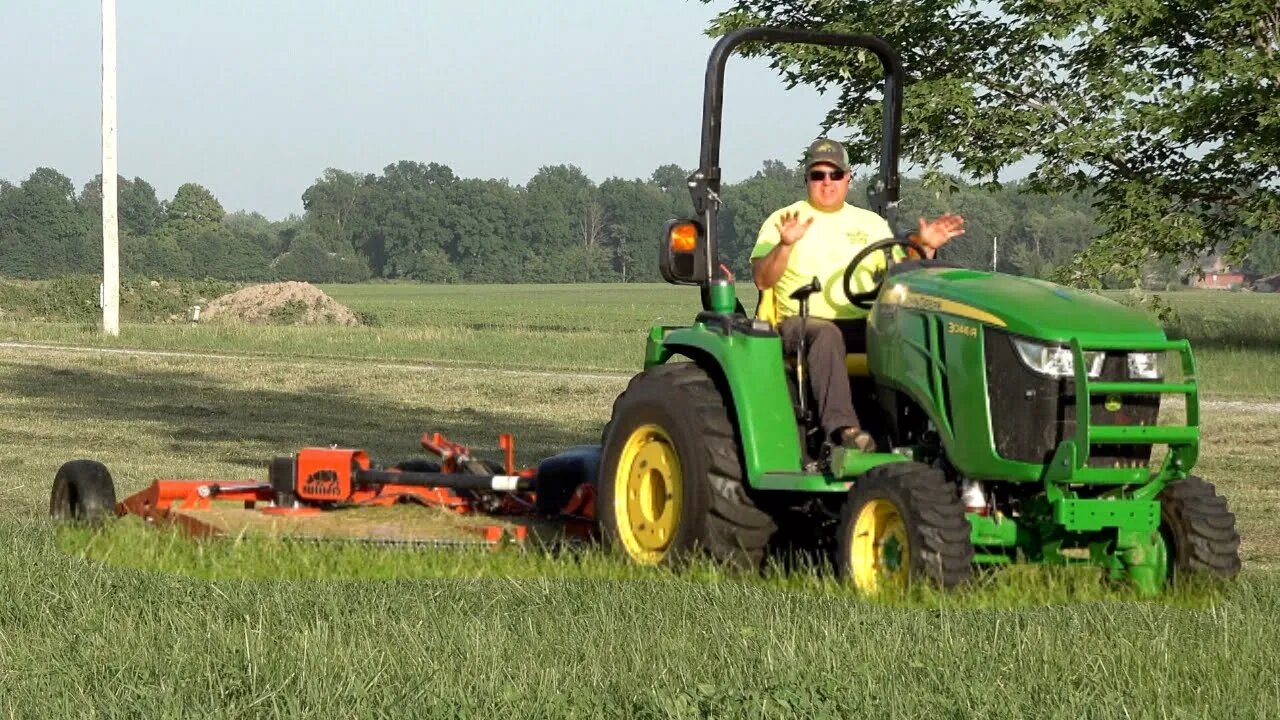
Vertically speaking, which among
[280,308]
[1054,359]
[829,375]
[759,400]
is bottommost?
[280,308]

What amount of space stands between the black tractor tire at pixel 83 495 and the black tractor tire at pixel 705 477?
2.75 meters

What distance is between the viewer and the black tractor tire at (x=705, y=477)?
8438 millimetres

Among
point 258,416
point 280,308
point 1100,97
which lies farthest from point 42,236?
point 1100,97

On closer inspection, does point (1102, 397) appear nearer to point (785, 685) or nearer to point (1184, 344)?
point (1184, 344)

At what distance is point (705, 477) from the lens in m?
8.46

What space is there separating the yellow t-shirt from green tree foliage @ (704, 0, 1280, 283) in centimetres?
811

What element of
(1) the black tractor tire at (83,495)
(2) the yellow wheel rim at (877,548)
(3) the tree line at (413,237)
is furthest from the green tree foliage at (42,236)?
(2) the yellow wheel rim at (877,548)

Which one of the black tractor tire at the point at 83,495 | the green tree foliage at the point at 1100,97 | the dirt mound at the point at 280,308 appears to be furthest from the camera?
the dirt mound at the point at 280,308

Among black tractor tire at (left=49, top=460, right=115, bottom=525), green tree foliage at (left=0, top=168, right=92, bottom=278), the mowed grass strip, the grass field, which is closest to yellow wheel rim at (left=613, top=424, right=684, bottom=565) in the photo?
the grass field

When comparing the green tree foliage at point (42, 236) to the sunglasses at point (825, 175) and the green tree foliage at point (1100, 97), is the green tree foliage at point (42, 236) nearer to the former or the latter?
the green tree foliage at point (1100, 97)

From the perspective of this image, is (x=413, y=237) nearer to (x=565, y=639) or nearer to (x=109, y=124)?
(x=109, y=124)

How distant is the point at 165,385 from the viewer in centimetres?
2466

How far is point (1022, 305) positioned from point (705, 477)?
4.95ft

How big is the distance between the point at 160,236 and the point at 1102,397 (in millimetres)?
140802
